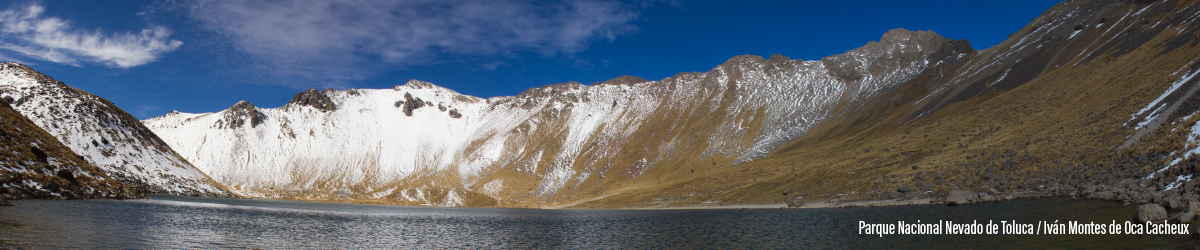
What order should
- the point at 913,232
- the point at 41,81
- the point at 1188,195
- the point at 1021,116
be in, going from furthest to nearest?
the point at 41,81
the point at 1021,116
the point at 913,232
the point at 1188,195

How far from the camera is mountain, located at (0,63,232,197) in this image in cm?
8969

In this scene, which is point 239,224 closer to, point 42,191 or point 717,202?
point 42,191

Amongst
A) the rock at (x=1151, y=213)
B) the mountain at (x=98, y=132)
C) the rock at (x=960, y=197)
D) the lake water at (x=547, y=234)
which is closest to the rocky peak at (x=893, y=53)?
the rock at (x=960, y=197)

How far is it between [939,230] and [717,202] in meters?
66.5

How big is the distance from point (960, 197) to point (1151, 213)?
106 feet

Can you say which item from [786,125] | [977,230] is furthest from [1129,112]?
[786,125]

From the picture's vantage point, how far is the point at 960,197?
6150cm

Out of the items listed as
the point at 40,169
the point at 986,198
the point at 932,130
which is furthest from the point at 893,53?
the point at 40,169

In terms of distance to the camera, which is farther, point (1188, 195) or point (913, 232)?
point (913, 232)

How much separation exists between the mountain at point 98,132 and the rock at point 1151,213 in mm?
126313

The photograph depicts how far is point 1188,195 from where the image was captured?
3409 cm

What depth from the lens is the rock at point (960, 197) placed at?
59828 millimetres

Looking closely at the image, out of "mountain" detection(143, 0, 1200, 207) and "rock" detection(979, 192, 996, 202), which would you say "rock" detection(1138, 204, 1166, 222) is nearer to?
"mountain" detection(143, 0, 1200, 207)

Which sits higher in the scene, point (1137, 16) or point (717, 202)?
point (1137, 16)
